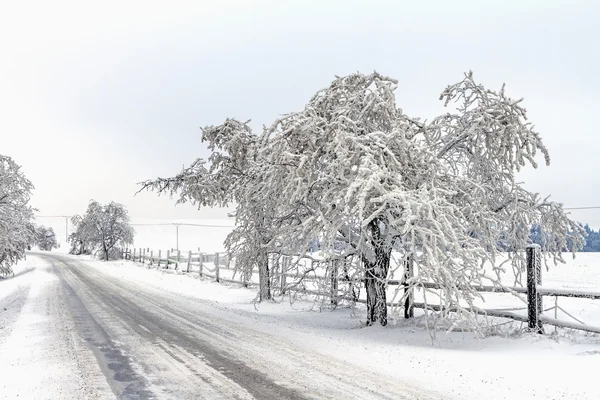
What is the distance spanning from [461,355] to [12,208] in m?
27.4

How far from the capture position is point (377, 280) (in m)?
11.2

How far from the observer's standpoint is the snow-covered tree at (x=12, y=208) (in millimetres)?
25766

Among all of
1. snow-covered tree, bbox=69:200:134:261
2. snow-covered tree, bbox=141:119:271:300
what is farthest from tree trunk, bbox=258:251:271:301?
snow-covered tree, bbox=69:200:134:261

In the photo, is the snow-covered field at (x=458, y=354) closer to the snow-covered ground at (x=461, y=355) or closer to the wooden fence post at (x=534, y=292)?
the snow-covered ground at (x=461, y=355)

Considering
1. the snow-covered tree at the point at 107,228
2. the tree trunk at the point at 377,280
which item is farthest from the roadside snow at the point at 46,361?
the snow-covered tree at the point at 107,228

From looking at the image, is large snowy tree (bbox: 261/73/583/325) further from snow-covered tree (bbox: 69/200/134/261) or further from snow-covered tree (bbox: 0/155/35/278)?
snow-covered tree (bbox: 69/200/134/261)

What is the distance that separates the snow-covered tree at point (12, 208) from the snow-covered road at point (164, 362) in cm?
1519

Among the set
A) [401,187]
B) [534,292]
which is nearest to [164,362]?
A: [401,187]

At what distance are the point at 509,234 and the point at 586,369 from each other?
4987 mm

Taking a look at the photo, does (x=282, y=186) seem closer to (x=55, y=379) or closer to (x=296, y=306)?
(x=55, y=379)

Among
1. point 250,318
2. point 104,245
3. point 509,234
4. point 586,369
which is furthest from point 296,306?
point 104,245

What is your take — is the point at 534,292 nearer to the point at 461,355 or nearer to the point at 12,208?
the point at 461,355

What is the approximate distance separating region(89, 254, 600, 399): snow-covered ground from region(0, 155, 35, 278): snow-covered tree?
1841 cm

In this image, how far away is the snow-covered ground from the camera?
633 cm
